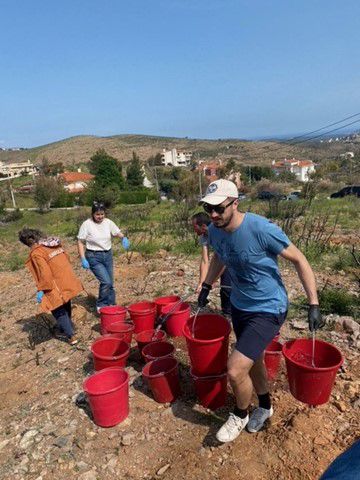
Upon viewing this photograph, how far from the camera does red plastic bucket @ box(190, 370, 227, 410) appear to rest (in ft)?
9.64

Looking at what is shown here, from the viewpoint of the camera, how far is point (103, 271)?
5.09 metres

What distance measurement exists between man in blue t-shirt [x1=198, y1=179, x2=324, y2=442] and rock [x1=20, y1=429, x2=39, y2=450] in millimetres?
1471

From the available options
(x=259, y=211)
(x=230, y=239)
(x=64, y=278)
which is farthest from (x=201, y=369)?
(x=259, y=211)

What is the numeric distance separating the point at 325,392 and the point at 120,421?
1.54m

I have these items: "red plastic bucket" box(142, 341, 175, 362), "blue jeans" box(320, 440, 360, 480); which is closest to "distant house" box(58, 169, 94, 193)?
"red plastic bucket" box(142, 341, 175, 362)

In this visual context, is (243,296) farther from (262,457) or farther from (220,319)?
(262,457)

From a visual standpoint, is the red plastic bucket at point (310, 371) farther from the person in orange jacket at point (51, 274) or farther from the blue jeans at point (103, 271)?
the blue jeans at point (103, 271)

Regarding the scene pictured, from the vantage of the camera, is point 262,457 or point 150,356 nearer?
point 262,457

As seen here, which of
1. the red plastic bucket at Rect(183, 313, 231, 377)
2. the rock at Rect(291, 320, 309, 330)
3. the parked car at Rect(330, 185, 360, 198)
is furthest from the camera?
the parked car at Rect(330, 185, 360, 198)

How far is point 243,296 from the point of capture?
2502mm

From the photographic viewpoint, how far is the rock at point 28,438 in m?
2.96

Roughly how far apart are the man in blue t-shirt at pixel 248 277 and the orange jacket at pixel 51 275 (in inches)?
98.3

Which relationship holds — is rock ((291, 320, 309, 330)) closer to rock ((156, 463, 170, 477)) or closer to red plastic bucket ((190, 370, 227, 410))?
red plastic bucket ((190, 370, 227, 410))

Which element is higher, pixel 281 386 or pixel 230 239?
pixel 230 239
